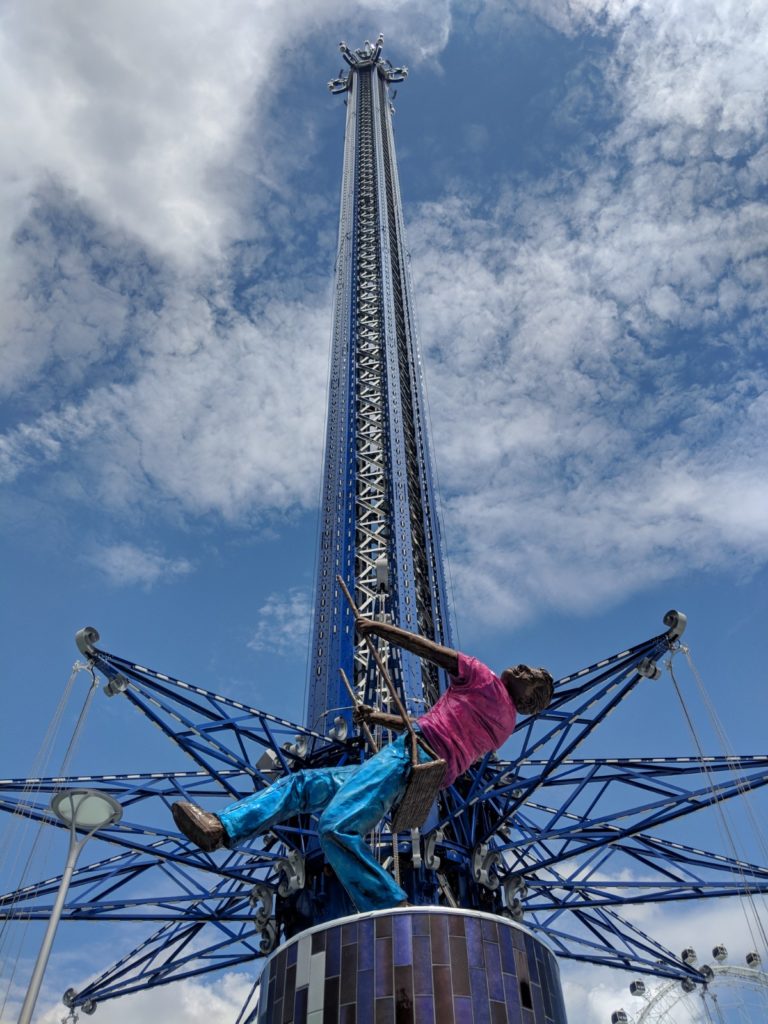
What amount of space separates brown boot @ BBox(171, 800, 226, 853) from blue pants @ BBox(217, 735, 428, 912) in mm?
269

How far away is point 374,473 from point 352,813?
998 inches

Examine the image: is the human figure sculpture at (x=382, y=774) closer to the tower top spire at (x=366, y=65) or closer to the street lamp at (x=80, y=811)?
the street lamp at (x=80, y=811)

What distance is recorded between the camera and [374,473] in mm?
40812

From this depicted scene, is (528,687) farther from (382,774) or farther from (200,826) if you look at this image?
(200,826)

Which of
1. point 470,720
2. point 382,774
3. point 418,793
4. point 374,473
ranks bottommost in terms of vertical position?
point 418,793

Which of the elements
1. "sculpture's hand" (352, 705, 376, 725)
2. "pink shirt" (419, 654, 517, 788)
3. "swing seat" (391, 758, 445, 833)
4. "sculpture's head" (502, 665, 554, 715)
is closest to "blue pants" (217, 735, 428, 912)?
"swing seat" (391, 758, 445, 833)

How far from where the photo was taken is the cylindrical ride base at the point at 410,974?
1750 centimetres

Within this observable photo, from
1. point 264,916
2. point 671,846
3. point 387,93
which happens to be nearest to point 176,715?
point 264,916

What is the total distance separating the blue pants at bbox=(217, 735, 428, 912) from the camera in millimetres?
16469

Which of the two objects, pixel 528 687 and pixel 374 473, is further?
pixel 374 473

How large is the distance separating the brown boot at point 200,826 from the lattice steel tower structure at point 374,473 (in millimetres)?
15494

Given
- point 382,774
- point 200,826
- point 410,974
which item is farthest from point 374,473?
point 200,826

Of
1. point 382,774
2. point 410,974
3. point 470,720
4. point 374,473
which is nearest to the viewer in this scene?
point 382,774

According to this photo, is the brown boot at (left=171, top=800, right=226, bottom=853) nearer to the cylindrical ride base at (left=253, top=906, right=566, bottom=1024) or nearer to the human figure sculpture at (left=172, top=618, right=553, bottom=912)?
the human figure sculpture at (left=172, top=618, right=553, bottom=912)
